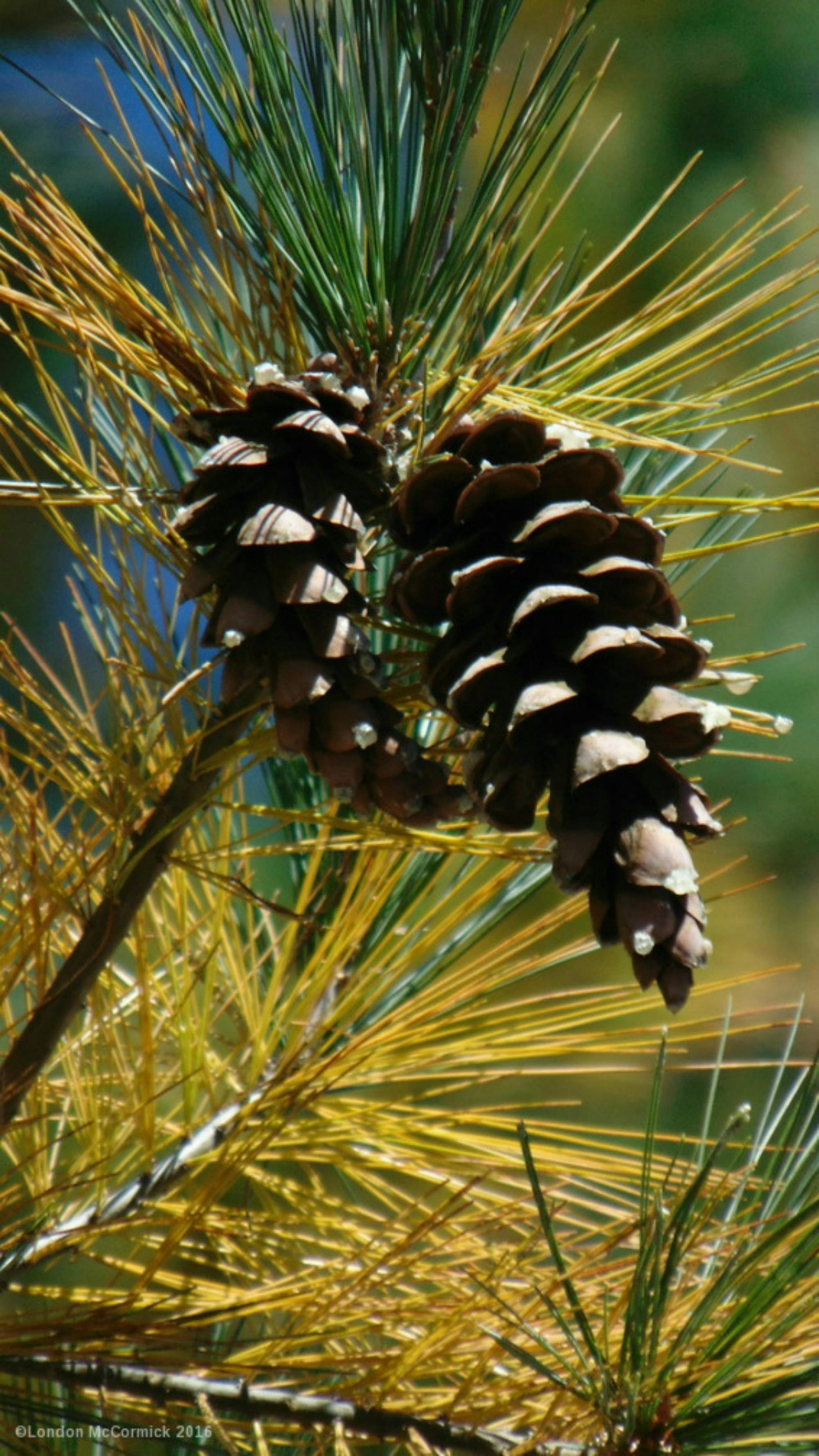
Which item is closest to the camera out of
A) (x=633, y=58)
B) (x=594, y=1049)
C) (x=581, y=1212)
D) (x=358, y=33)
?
(x=358, y=33)

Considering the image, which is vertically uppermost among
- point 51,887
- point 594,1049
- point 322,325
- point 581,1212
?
point 322,325

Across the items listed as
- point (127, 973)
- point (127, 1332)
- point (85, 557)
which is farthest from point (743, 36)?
point (127, 1332)

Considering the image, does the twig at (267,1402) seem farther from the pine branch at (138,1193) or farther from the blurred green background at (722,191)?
the blurred green background at (722,191)

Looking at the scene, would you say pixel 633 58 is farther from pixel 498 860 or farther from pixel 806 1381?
pixel 806 1381

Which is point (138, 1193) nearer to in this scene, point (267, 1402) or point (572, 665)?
point (267, 1402)

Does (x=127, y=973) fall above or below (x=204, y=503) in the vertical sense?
below

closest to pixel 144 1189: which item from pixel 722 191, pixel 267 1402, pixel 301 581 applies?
pixel 267 1402

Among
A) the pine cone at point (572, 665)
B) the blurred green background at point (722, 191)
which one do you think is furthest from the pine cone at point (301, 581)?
the blurred green background at point (722, 191)

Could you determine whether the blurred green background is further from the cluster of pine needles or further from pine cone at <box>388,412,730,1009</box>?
pine cone at <box>388,412,730,1009</box>
